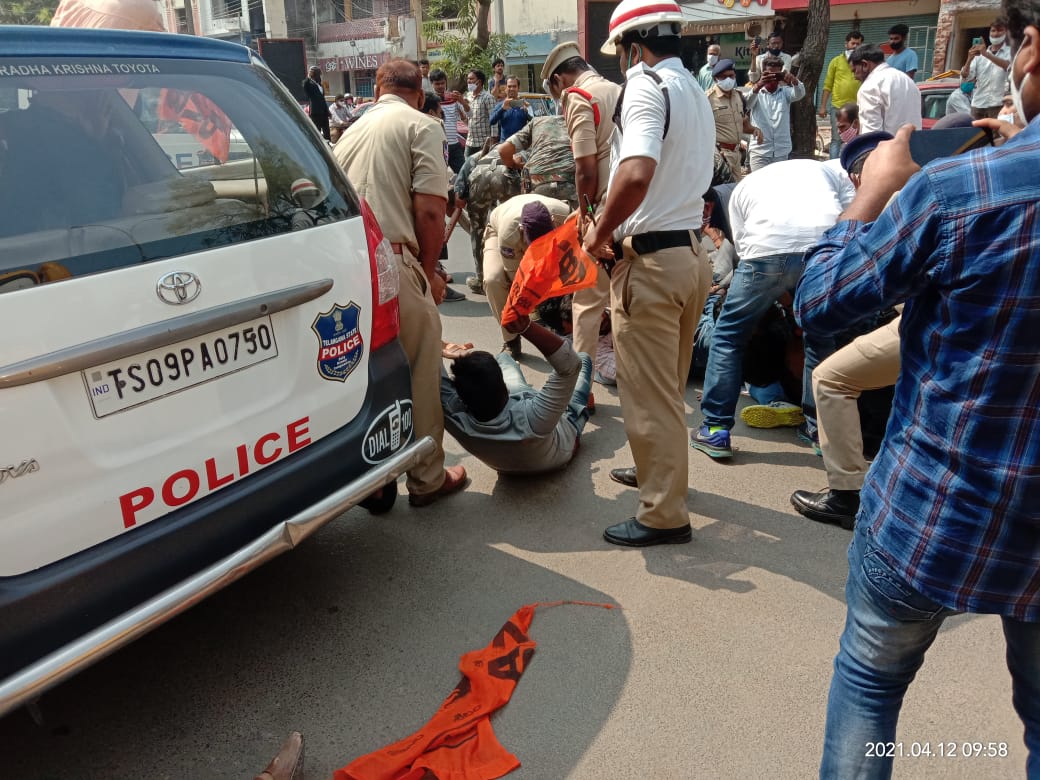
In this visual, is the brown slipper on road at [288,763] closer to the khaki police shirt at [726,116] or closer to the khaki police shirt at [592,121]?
the khaki police shirt at [592,121]

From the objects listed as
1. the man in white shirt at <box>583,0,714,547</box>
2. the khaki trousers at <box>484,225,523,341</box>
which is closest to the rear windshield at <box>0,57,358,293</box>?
the man in white shirt at <box>583,0,714,547</box>

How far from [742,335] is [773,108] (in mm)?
6235

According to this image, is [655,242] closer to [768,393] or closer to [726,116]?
[768,393]

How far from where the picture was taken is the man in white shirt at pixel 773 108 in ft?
Answer: 30.7

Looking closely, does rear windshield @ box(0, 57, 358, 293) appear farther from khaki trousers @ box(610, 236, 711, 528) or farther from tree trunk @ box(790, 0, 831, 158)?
tree trunk @ box(790, 0, 831, 158)

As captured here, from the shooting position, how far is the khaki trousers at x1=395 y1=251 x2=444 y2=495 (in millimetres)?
3453

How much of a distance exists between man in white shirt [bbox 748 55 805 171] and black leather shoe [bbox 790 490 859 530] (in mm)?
6913

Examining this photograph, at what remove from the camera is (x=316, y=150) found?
2762 mm

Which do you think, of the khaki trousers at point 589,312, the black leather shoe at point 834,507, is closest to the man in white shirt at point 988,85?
the khaki trousers at point 589,312

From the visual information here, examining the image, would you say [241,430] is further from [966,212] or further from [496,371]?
[966,212]

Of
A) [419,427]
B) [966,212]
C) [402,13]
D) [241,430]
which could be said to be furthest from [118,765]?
[402,13]

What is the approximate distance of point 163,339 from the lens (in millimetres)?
2076

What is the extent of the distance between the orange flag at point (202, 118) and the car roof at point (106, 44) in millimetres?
132

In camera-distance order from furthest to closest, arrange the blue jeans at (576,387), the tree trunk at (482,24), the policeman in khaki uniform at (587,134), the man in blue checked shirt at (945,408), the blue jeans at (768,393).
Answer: the tree trunk at (482,24) < the blue jeans at (768,393) < the policeman in khaki uniform at (587,134) < the blue jeans at (576,387) < the man in blue checked shirt at (945,408)
